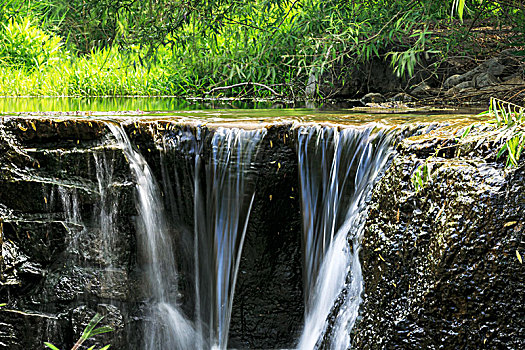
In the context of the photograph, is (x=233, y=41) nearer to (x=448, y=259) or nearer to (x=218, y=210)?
(x=218, y=210)

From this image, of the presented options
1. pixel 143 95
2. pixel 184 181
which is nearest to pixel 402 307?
pixel 184 181

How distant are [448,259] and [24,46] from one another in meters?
11.3

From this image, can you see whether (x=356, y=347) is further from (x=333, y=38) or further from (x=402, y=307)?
(x=333, y=38)

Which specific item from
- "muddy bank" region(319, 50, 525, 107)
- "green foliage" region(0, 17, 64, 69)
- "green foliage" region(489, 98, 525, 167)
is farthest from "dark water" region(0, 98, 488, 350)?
"green foliage" region(0, 17, 64, 69)

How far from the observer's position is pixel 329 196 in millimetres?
3389

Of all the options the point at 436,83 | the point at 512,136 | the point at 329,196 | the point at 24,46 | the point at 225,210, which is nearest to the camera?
the point at 512,136

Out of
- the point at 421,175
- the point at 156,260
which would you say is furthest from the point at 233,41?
the point at 421,175

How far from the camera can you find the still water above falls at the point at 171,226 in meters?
3.40

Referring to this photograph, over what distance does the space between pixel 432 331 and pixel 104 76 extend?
9.31 meters

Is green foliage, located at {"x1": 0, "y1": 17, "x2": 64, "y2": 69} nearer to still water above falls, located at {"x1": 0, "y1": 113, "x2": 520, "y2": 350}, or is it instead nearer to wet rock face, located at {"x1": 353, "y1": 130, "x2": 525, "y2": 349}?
still water above falls, located at {"x1": 0, "y1": 113, "x2": 520, "y2": 350}

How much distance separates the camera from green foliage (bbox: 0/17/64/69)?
11.5 m

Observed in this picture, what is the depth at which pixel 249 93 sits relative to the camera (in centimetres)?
846

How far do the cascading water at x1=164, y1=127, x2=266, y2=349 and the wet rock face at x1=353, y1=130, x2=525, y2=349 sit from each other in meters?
1.18

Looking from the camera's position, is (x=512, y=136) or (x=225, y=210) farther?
(x=225, y=210)
